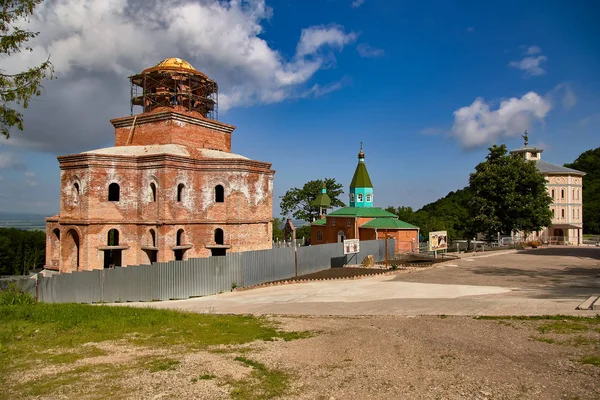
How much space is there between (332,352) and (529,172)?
3470 centimetres

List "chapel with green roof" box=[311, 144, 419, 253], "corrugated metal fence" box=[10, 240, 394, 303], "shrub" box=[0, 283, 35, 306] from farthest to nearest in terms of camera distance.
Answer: "chapel with green roof" box=[311, 144, 419, 253] < "corrugated metal fence" box=[10, 240, 394, 303] < "shrub" box=[0, 283, 35, 306]

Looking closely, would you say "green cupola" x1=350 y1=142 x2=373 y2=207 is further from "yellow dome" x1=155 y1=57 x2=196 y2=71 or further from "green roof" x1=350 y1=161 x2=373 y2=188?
"yellow dome" x1=155 y1=57 x2=196 y2=71

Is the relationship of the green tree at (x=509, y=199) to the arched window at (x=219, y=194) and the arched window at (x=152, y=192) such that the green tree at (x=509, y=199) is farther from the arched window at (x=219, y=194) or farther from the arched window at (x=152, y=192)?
the arched window at (x=152, y=192)

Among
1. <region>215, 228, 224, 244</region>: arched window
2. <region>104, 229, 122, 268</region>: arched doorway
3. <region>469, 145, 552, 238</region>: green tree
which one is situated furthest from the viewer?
<region>469, 145, 552, 238</region>: green tree

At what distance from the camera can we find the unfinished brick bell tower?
23.3 meters

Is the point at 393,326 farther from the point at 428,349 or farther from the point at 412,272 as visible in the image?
the point at 412,272

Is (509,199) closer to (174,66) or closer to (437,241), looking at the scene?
(437,241)

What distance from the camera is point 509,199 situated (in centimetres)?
3575

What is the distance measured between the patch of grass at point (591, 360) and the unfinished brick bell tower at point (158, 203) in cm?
1914

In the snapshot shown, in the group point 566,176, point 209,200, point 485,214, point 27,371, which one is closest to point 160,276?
point 209,200

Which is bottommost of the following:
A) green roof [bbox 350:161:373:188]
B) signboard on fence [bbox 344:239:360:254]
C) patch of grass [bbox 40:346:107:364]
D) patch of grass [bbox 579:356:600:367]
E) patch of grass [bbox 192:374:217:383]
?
patch of grass [bbox 40:346:107:364]

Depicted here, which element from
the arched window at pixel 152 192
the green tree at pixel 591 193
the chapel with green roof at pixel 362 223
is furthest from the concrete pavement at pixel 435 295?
the green tree at pixel 591 193

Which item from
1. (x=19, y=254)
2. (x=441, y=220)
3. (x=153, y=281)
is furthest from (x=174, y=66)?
(x=441, y=220)

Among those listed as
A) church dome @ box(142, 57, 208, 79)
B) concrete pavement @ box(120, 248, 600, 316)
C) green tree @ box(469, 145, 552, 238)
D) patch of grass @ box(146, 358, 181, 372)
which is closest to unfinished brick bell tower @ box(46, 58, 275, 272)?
church dome @ box(142, 57, 208, 79)
